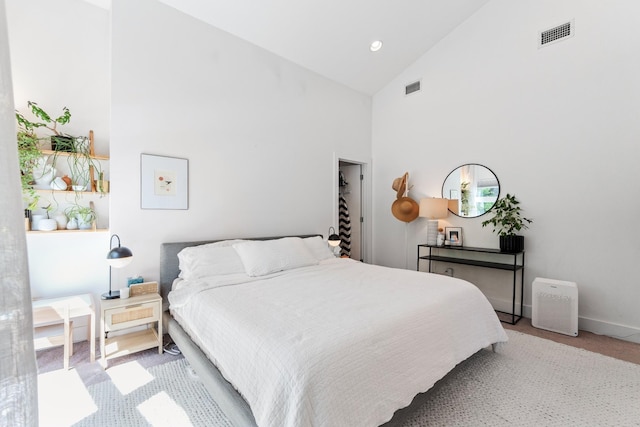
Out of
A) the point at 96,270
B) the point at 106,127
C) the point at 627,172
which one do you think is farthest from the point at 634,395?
the point at 106,127

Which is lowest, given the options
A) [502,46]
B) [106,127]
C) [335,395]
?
[335,395]

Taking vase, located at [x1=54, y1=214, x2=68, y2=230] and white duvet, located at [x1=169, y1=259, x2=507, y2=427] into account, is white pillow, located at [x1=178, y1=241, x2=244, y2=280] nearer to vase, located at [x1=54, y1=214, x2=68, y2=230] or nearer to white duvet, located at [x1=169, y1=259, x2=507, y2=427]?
white duvet, located at [x1=169, y1=259, x2=507, y2=427]

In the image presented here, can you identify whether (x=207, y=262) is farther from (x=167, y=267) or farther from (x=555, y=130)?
(x=555, y=130)

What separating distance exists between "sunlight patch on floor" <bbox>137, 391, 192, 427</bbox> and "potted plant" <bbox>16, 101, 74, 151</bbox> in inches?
89.2

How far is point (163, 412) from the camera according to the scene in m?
1.83

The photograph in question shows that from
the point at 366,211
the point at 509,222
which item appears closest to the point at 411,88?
the point at 366,211

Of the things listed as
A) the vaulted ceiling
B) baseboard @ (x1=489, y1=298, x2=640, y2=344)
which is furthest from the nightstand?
baseboard @ (x1=489, y1=298, x2=640, y2=344)

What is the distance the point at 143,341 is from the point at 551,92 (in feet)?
15.9

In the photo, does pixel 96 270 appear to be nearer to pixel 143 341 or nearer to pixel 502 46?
pixel 143 341

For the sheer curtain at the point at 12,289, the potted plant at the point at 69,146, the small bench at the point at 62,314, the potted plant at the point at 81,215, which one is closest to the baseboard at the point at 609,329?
the sheer curtain at the point at 12,289

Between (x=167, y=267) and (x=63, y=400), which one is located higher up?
(x=167, y=267)

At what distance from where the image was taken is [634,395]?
2.01 m

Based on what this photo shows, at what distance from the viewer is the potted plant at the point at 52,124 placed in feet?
8.05

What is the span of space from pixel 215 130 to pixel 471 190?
3277 millimetres
